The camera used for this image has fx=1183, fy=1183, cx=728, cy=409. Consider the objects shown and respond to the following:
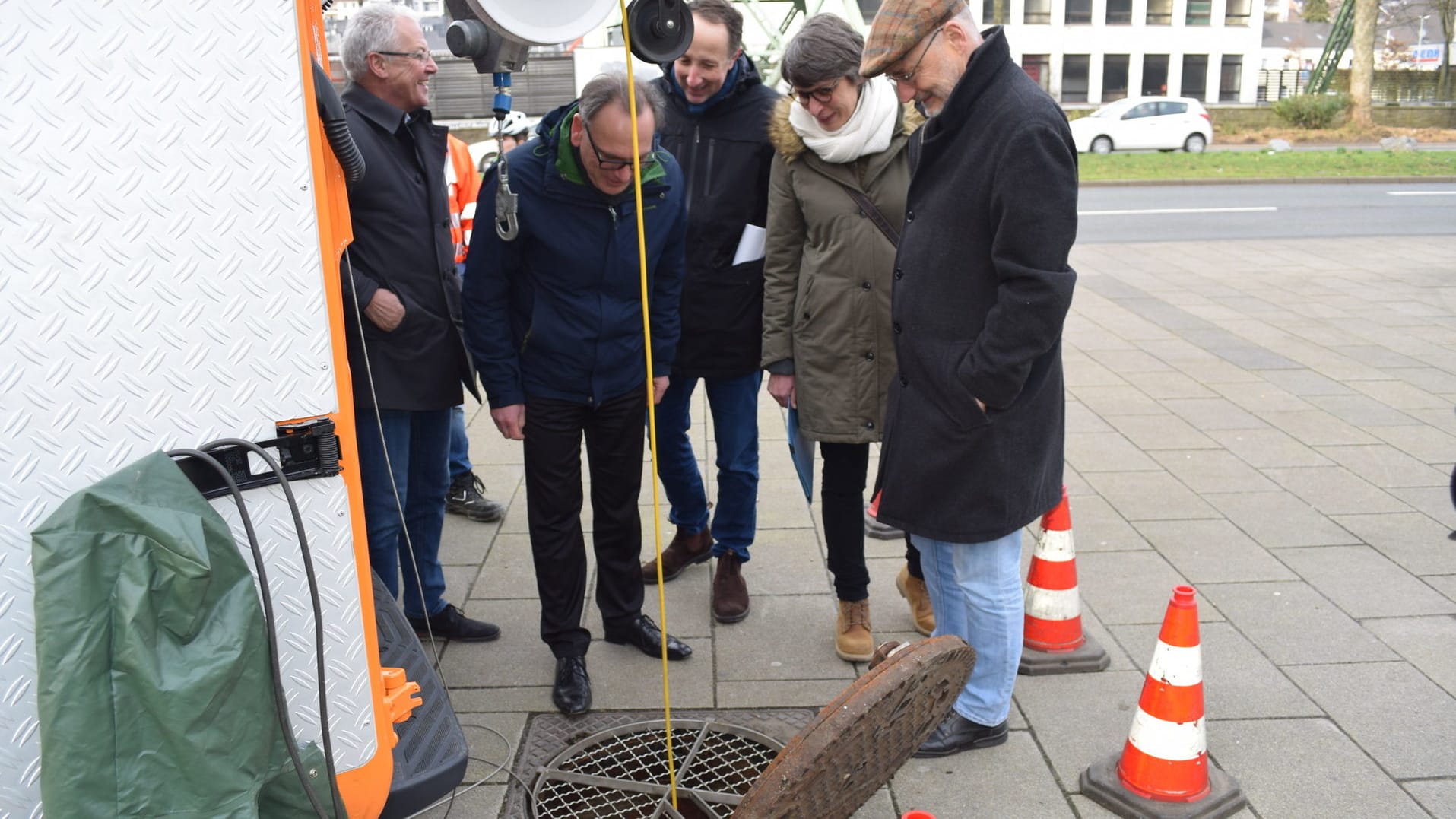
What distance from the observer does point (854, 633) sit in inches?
147

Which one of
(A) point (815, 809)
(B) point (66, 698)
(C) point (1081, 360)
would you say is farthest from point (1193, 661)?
(C) point (1081, 360)

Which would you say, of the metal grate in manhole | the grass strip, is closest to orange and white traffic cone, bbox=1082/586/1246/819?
Result: the metal grate in manhole

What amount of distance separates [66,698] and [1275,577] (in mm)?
3905

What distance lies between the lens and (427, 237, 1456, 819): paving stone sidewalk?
3.12m

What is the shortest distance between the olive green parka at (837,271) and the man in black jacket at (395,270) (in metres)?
1.03

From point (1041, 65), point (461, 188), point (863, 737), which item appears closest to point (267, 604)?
point (863, 737)

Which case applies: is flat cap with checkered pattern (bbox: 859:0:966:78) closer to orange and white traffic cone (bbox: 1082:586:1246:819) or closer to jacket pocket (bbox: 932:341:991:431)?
jacket pocket (bbox: 932:341:991:431)

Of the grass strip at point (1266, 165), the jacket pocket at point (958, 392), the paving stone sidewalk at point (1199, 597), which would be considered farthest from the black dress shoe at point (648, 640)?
the grass strip at point (1266, 165)

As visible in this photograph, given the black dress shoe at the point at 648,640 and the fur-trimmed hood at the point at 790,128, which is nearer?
the fur-trimmed hood at the point at 790,128

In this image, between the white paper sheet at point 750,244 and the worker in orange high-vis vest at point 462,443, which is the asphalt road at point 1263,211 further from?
the white paper sheet at point 750,244

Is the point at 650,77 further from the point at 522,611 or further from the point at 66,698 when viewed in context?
the point at 66,698

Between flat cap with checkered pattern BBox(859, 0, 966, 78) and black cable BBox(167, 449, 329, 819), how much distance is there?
168cm

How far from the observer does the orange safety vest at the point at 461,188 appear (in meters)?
4.84

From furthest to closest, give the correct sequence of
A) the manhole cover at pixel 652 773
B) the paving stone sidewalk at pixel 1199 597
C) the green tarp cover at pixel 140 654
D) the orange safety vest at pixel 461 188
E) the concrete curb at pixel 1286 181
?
the concrete curb at pixel 1286 181 < the orange safety vest at pixel 461 188 < the paving stone sidewalk at pixel 1199 597 < the manhole cover at pixel 652 773 < the green tarp cover at pixel 140 654
